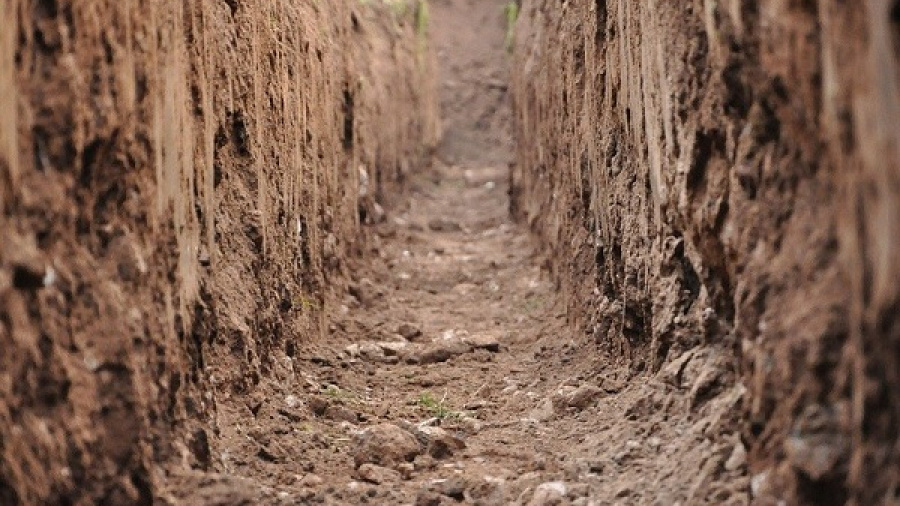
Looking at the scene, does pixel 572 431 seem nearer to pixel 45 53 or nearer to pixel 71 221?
pixel 71 221

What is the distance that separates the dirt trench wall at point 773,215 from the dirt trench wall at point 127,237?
140 centimetres

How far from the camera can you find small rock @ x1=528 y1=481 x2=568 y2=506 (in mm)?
3006

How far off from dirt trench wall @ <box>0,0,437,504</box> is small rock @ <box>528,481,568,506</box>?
0.91 meters

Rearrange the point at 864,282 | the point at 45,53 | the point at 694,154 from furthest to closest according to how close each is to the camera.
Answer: the point at 694,154 < the point at 45,53 < the point at 864,282

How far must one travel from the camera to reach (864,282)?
6.17ft

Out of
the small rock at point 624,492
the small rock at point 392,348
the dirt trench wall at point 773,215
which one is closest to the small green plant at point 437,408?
the dirt trench wall at point 773,215

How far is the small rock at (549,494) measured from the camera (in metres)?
3.01

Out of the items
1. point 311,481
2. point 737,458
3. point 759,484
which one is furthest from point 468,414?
point 759,484

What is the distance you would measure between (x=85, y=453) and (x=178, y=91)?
1.09m

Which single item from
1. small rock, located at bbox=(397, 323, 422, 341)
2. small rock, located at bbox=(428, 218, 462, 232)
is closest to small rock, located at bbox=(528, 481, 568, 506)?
small rock, located at bbox=(397, 323, 422, 341)

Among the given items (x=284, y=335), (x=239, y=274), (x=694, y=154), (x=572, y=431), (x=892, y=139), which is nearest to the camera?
(x=892, y=139)

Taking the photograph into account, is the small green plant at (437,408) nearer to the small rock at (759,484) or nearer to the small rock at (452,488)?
the small rock at (452,488)

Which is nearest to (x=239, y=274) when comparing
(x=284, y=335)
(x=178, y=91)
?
(x=284, y=335)

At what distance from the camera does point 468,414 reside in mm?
4348
